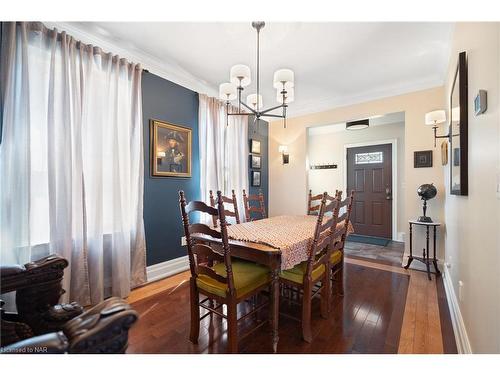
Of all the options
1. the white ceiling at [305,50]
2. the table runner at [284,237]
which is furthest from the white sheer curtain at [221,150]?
the table runner at [284,237]

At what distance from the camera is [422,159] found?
3170 mm

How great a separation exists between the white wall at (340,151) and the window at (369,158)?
279 mm

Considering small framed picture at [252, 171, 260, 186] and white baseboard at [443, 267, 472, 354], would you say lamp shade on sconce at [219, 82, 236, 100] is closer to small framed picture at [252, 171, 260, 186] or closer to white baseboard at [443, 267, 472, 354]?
small framed picture at [252, 171, 260, 186]

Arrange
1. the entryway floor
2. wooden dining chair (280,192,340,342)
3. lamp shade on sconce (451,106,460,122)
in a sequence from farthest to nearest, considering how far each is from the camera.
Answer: the entryway floor → lamp shade on sconce (451,106,460,122) → wooden dining chair (280,192,340,342)

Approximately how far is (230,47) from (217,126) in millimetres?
1183

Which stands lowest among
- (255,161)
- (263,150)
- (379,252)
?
(379,252)

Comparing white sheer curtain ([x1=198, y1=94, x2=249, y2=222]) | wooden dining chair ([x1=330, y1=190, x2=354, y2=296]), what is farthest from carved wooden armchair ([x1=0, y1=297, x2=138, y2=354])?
white sheer curtain ([x1=198, y1=94, x2=249, y2=222])

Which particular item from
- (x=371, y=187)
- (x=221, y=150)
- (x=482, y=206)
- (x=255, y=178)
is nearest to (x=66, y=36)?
(x=221, y=150)

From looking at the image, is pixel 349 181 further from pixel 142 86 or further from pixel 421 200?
pixel 142 86

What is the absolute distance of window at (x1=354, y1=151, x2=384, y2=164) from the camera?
193 inches

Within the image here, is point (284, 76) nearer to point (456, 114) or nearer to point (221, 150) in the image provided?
point (456, 114)

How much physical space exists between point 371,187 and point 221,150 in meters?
3.51

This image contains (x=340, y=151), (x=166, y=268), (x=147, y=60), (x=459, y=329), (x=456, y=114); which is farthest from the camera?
(x=340, y=151)

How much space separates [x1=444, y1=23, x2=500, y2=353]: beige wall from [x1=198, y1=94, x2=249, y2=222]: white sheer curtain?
8.94 ft
